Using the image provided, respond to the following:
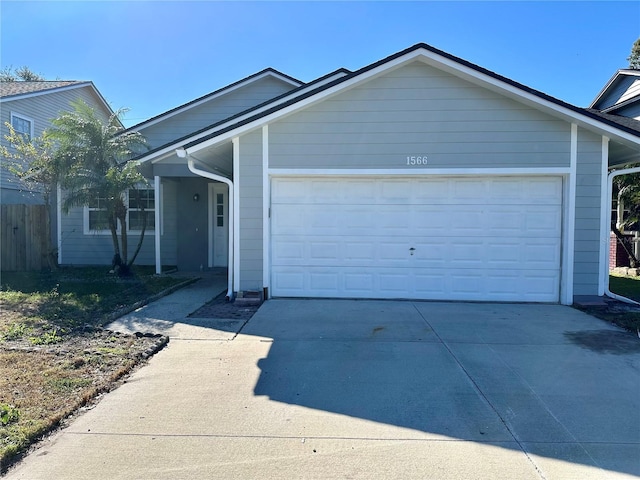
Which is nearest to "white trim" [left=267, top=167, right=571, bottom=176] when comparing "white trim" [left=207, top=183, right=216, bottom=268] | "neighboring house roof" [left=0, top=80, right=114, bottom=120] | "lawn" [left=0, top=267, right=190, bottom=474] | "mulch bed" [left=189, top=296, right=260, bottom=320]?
"mulch bed" [left=189, top=296, right=260, bottom=320]

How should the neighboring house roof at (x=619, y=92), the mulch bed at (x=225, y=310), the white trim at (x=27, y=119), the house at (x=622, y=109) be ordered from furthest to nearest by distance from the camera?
the white trim at (x=27, y=119) < the neighboring house roof at (x=619, y=92) < the house at (x=622, y=109) < the mulch bed at (x=225, y=310)

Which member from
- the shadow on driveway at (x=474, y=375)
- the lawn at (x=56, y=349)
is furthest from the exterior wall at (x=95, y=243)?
the shadow on driveway at (x=474, y=375)

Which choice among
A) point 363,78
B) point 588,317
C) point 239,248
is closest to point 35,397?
point 239,248

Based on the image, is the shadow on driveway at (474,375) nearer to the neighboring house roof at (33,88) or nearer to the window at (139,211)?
the window at (139,211)

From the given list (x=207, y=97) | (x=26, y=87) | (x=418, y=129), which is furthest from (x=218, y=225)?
(x=26, y=87)

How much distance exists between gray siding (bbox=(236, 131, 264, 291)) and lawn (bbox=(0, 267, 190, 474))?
6.86 feet

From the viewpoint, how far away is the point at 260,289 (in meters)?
8.41

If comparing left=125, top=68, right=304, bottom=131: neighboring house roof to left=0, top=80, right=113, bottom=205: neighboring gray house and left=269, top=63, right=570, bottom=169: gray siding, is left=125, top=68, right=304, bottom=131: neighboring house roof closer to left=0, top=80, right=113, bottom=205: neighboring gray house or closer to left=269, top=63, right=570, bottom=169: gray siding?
left=0, top=80, right=113, bottom=205: neighboring gray house

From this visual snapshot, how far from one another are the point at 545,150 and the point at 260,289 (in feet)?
20.2

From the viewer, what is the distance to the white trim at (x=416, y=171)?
8031 millimetres

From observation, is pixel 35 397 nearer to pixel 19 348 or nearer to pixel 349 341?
pixel 19 348

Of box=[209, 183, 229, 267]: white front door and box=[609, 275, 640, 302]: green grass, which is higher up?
box=[209, 183, 229, 267]: white front door

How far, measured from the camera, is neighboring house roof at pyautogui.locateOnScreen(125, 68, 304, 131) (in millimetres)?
13312

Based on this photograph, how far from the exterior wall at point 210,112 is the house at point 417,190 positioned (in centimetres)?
548
